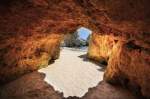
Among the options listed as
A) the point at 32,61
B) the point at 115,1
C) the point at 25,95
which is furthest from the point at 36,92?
the point at 115,1

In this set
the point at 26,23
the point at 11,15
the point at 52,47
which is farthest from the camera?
the point at 52,47

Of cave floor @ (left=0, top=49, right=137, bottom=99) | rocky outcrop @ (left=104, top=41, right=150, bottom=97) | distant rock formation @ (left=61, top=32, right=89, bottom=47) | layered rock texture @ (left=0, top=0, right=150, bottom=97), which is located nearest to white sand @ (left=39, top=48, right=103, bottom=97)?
cave floor @ (left=0, top=49, right=137, bottom=99)

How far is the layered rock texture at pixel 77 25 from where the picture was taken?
12.3 feet

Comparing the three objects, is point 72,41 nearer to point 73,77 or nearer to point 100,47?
point 100,47

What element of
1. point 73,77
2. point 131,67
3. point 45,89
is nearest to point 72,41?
point 73,77

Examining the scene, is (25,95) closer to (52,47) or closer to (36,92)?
(36,92)

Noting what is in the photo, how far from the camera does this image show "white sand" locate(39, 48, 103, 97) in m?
7.04

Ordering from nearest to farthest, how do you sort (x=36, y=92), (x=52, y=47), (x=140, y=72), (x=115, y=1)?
(x=115, y=1), (x=140, y=72), (x=36, y=92), (x=52, y=47)

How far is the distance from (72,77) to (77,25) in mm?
2648

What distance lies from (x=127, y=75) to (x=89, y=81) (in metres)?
1.88

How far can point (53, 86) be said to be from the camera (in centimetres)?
723

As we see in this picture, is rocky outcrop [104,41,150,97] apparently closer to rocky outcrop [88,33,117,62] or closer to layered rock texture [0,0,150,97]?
layered rock texture [0,0,150,97]

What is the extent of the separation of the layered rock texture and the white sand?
621 millimetres

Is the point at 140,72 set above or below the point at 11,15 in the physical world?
below
